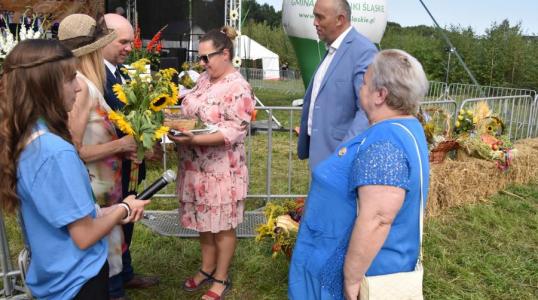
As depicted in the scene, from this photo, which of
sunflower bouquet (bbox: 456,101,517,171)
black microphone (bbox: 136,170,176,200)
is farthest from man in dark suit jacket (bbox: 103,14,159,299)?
sunflower bouquet (bbox: 456,101,517,171)

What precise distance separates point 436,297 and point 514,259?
1120 mm

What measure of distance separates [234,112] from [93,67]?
0.84 m

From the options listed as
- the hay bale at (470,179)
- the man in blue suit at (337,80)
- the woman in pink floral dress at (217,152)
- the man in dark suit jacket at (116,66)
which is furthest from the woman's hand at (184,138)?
the hay bale at (470,179)

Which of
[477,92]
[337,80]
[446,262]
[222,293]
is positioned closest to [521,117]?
[446,262]

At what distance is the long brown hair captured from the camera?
1478mm

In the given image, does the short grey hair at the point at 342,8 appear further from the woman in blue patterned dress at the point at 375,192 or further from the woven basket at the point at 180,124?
the woman in blue patterned dress at the point at 375,192

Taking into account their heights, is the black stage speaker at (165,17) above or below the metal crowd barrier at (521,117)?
above

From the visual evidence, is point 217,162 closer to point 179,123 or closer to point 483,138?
point 179,123

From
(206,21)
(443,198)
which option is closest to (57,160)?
(443,198)

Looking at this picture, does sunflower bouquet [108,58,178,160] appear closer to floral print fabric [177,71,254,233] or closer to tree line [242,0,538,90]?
floral print fabric [177,71,254,233]

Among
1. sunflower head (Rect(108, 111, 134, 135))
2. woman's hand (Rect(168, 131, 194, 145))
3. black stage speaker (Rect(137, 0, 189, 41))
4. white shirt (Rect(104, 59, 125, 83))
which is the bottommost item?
woman's hand (Rect(168, 131, 194, 145))

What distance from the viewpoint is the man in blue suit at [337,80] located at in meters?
2.81

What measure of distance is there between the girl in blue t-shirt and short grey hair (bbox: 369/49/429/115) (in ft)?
3.43

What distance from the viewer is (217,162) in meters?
2.90
